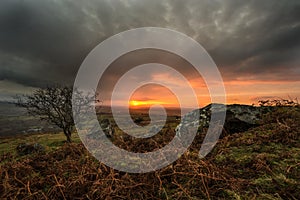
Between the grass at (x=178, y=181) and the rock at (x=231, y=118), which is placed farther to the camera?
the rock at (x=231, y=118)

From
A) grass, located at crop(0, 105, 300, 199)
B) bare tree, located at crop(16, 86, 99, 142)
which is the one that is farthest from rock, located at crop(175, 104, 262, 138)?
bare tree, located at crop(16, 86, 99, 142)

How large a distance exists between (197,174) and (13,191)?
139 inches

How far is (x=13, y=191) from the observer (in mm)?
4066

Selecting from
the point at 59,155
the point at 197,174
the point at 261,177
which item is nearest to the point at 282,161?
the point at 261,177

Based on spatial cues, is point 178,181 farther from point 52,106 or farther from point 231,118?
point 52,106

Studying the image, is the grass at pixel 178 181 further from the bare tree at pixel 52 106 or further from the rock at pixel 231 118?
the bare tree at pixel 52 106

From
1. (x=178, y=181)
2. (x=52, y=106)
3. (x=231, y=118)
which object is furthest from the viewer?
(x=52, y=106)

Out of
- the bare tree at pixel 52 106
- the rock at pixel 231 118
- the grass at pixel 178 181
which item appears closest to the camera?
the grass at pixel 178 181

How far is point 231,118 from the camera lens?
10.5 m

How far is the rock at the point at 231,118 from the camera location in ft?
33.7

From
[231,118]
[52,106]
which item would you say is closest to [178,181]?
[231,118]

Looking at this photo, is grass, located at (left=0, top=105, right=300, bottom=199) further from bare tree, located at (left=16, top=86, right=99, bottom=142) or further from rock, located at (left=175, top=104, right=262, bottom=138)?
bare tree, located at (left=16, top=86, right=99, bottom=142)

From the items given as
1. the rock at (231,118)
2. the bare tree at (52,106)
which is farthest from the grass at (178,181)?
the bare tree at (52,106)

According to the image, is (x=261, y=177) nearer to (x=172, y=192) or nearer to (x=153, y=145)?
(x=172, y=192)
